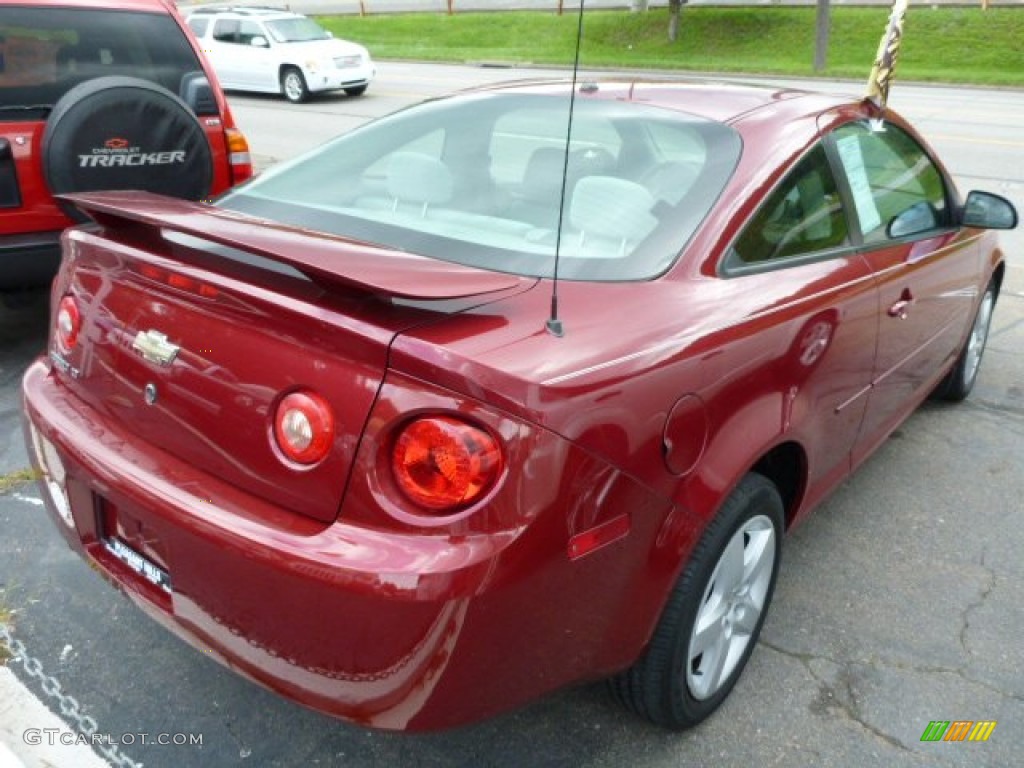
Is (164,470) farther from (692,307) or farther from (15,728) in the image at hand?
(692,307)

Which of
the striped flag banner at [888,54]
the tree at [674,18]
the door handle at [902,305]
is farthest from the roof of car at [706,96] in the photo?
the tree at [674,18]

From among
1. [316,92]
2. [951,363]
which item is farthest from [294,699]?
[316,92]

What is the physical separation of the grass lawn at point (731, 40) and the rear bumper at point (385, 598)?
2166 centimetres

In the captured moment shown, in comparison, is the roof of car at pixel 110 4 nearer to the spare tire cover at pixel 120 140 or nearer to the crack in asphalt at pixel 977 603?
the spare tire cover at pixel 120 140

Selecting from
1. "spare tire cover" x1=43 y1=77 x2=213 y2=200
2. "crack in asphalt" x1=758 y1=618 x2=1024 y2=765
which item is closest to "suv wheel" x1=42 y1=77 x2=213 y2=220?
"spare tire cover" x1=43 y1=77 x2=213 y2=200

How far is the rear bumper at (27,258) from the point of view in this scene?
4.37 meters

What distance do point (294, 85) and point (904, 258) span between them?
52.7 ft

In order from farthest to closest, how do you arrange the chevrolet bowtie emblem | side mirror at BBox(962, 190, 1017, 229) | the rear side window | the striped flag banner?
the rear side window → the striped flag banner → side mirror at BBox(962, 190, 1017, 229) → the chevrolet bowtie emblem

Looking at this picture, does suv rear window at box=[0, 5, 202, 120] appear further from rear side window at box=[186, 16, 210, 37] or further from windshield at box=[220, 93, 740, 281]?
rear side window at box=[186, 16, 210, 37]

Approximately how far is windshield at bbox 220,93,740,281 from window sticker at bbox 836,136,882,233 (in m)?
0.59

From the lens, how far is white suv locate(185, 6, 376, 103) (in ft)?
56.5

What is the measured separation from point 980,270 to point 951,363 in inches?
16.6

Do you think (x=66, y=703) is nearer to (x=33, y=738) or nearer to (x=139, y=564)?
(x=33, y=738)

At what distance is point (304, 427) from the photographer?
1880 mm
